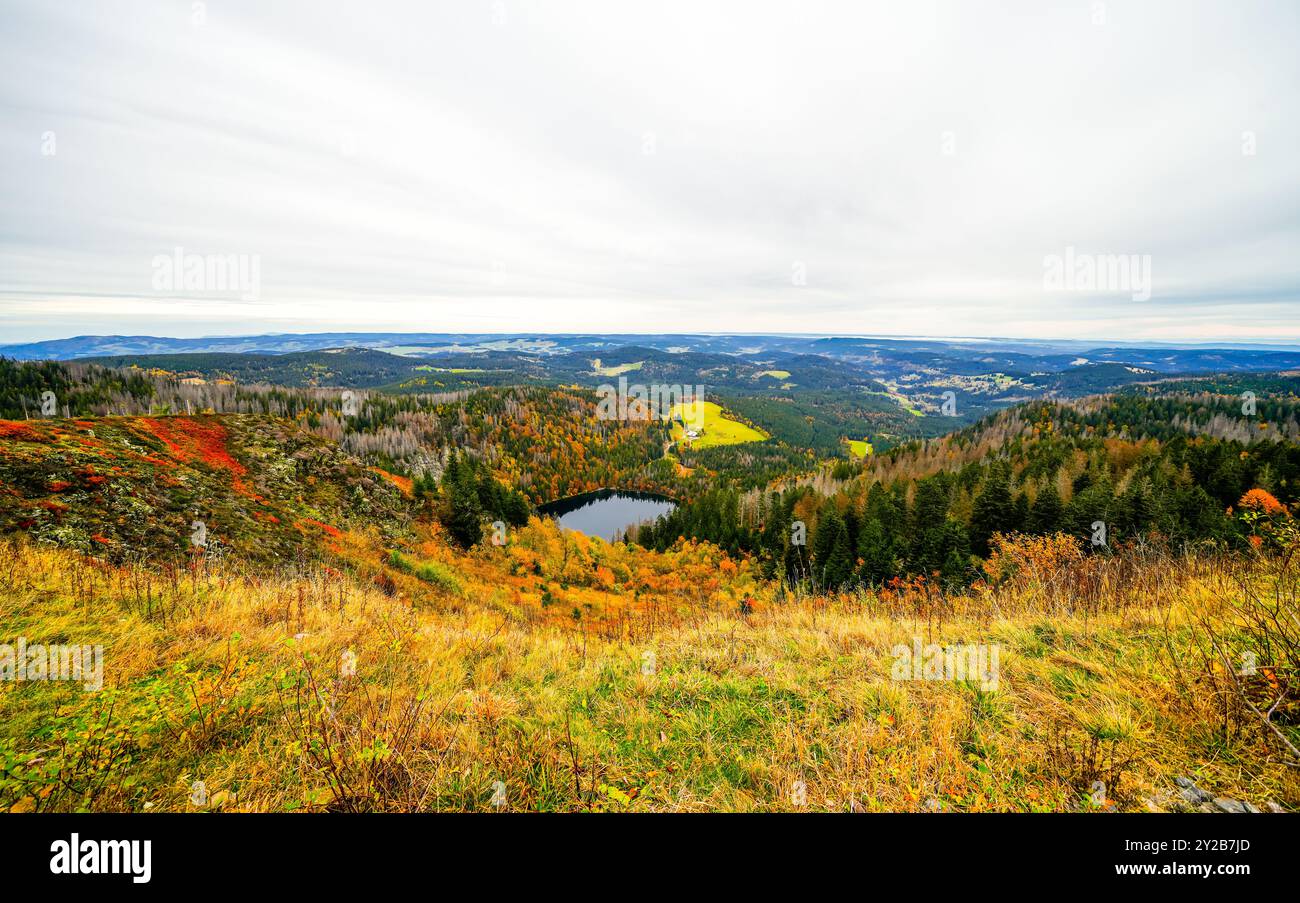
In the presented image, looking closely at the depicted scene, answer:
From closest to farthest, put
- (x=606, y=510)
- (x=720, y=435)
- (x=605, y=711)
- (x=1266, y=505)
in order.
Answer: (x=605, y=711)
(x=1266, y=505)
(x=606, y=510)
(x=720, y=435)

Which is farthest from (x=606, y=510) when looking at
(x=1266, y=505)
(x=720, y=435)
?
(x=1266, y=505)

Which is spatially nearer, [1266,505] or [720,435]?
[1266,505]

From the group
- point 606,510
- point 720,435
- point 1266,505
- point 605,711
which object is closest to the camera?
point 605,711

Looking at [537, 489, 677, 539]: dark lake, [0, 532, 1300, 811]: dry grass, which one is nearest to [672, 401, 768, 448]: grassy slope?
[537, 489, 677, 539]: dark lake

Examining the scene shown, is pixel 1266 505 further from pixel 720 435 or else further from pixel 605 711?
pixel 720 435

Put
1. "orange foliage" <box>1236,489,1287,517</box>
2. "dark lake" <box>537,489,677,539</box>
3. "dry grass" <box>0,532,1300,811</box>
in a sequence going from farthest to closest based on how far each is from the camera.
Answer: "dark lake" <box>537,489,677,539</box> → "orange foliage" <box>1236,489,1287,517</box> → "dry grass" <box>0,532,1300,811</box>

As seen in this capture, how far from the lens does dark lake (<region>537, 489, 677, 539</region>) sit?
103m

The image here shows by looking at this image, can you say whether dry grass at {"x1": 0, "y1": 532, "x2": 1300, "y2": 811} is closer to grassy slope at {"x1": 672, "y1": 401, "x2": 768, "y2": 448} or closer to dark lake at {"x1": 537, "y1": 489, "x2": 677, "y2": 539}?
dark lake at {"x1": 537, "y1": 489, "x2": 677, "y2": 539}

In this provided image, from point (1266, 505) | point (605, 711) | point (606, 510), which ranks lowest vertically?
A: point (606, 510)

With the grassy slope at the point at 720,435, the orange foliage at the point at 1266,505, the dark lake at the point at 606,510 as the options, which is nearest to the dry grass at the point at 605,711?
the orange foliage at the point at 1266,505

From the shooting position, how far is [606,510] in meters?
118

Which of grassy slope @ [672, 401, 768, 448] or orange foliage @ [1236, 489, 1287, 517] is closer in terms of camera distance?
orange foliage @ [1236, 489, 1287, 517]

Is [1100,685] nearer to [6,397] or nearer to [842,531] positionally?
[842,531]

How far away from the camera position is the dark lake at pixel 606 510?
337 feet
